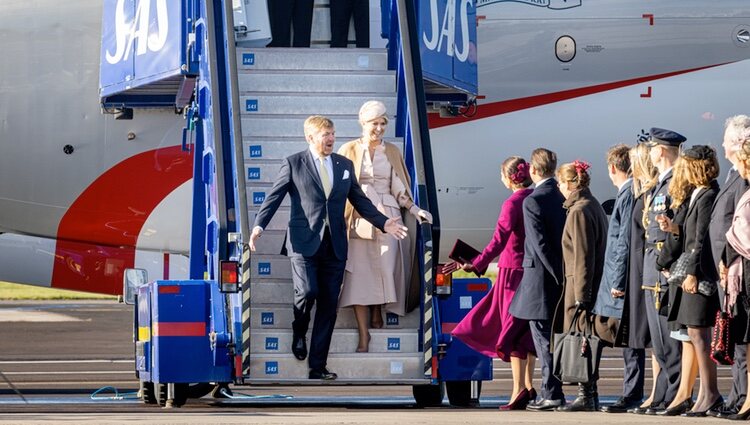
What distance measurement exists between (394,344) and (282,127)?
1908 millimetres

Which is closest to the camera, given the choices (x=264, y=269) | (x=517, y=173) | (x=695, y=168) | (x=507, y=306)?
(x=695, y=168)

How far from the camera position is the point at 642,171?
9547 mm

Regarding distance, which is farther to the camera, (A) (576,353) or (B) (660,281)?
(A) (576,353)

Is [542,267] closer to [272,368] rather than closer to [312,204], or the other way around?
[312,204]

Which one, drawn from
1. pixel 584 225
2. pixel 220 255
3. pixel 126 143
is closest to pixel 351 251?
pixel 220 255

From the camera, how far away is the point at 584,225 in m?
9.51

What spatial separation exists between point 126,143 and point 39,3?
1.50 meters

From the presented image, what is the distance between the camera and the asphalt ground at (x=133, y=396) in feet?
28.2

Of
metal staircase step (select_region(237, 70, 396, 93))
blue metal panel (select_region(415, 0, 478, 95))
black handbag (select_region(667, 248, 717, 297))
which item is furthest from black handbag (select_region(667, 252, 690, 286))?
blue metal panel (select_region(415, 0, 478, 95))

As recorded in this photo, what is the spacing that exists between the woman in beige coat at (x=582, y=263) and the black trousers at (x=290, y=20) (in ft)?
11.6

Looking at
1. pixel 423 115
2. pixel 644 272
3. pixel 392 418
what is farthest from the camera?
pixel 423 115

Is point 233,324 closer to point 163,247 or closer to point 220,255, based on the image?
point 220,255

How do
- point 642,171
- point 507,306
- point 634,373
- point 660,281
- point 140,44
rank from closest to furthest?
point 660,281
point 642,171
point 634,373
point 507,306
point 140,44

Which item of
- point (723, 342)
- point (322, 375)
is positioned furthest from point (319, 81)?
point (723, 342)
